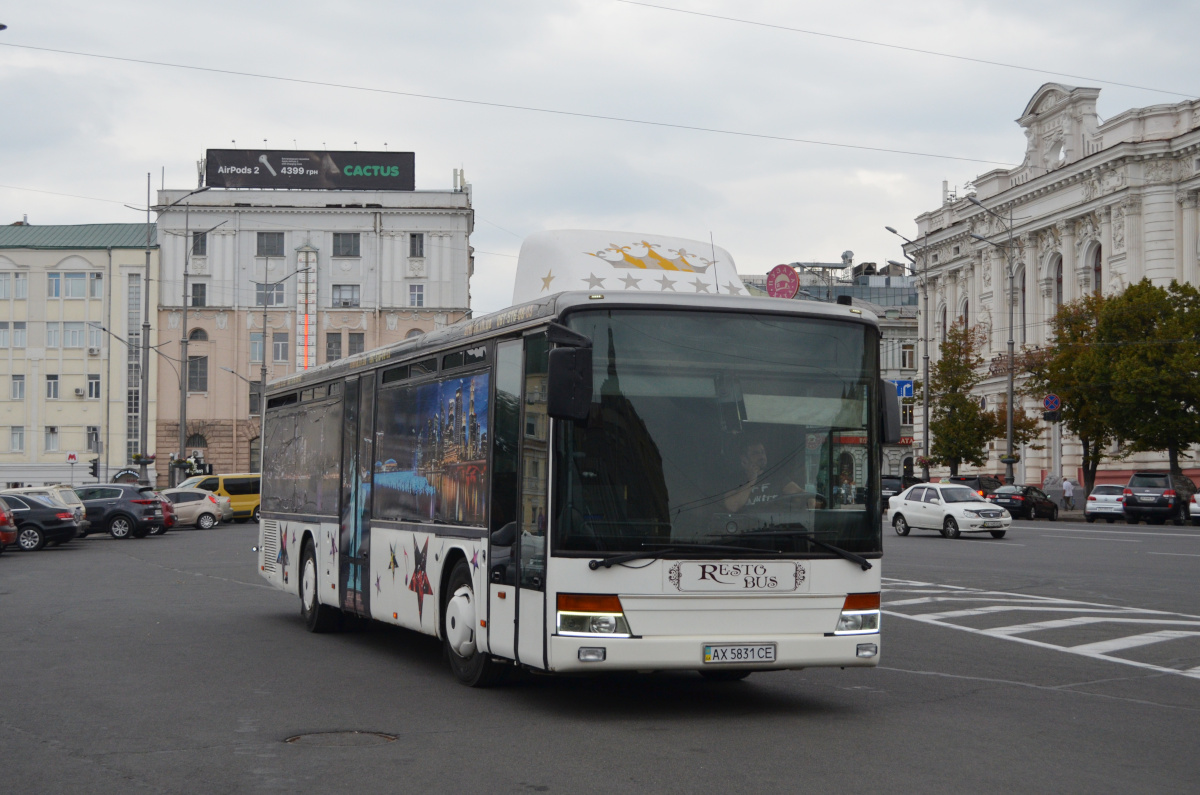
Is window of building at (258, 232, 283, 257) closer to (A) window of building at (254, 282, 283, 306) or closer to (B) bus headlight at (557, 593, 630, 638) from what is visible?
(A) window of building at (254, 282, 283, 306)

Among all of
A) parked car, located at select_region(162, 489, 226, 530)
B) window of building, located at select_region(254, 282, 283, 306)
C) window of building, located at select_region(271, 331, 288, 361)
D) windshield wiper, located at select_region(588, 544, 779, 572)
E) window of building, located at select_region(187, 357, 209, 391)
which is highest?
window of building, located at select_region(254, 282, 283, 306)

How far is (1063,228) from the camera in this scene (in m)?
68.9

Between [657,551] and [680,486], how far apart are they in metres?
0.44

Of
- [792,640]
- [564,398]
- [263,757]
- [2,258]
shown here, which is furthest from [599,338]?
[2,258]

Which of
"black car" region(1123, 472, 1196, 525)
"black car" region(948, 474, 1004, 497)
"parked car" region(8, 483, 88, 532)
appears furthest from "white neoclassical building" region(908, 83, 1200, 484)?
"parked car" region(8, 483, 88, 532)

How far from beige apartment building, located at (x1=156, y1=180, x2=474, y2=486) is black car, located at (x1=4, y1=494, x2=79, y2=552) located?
49196 millimetres

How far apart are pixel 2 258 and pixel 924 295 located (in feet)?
181

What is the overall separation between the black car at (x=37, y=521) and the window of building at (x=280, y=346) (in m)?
50.7

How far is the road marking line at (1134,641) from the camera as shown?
13523mm

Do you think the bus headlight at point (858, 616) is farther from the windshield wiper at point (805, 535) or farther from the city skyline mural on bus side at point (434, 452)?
the city skyline mural on bus side at point (434, 452)

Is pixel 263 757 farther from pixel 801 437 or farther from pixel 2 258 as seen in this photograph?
pixel 2 258

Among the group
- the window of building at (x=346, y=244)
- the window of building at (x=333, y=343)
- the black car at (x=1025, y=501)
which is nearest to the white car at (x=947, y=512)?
the black car at (x=1025, y=501)

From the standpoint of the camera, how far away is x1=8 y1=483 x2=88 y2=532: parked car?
116 ft

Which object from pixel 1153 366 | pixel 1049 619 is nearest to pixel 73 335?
pixel 1153 366
